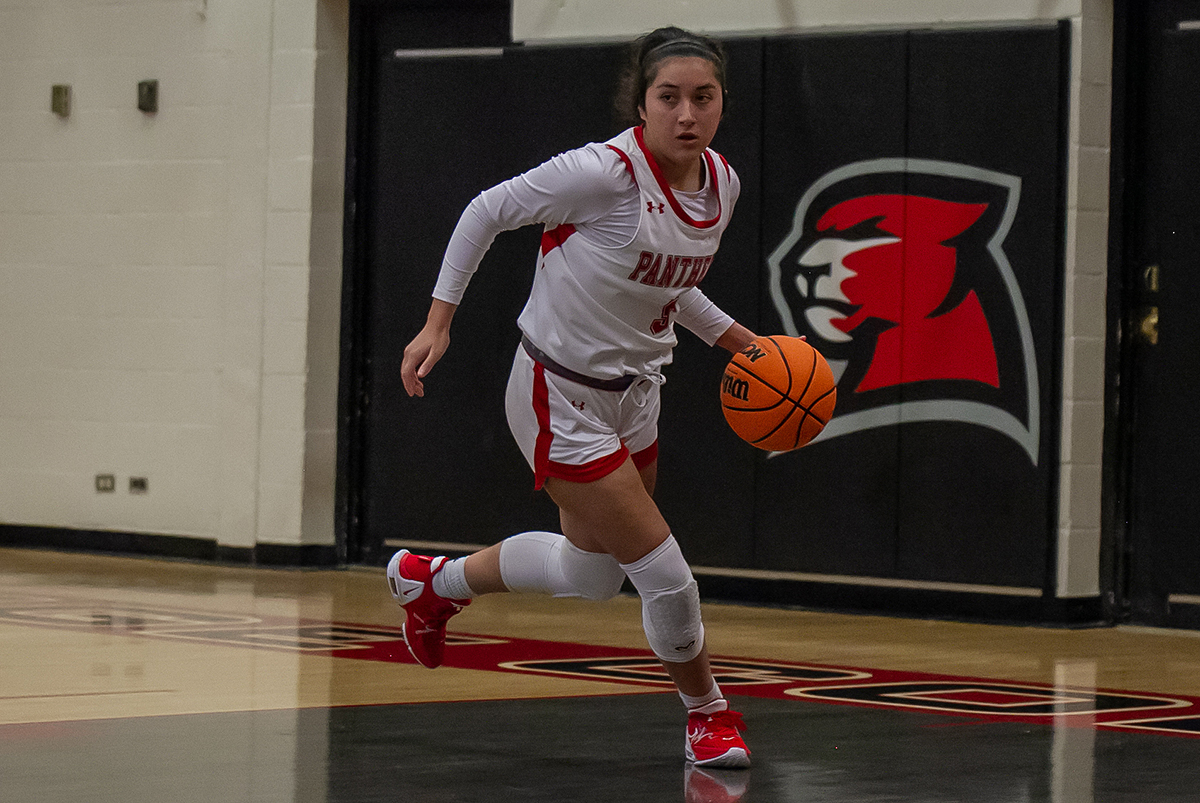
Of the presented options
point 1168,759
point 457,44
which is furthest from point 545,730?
point 457,44

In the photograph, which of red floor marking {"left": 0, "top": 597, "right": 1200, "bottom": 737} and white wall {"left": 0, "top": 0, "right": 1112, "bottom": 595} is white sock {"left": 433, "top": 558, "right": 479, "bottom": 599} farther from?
white wall {"left": 0, "top": 0, "right": 1112, "bottom": 595}

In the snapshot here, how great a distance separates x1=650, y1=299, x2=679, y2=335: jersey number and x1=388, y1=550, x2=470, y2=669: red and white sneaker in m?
0.87

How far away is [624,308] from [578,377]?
18 centimetres

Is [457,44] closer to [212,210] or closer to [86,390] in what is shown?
[212,210]

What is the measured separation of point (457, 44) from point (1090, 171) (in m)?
3.15

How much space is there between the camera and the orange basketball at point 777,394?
4504 millimetres

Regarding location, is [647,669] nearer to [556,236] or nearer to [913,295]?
[556,236]

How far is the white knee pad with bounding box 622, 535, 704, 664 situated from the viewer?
4203mm

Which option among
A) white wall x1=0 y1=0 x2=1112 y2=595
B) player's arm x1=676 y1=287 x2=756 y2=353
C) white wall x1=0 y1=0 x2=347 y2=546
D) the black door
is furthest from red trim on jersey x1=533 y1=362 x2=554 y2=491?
white wall x1=0 y1=0 x2=347 y2=546

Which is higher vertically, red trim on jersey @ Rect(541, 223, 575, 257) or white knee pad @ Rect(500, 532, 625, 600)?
red trim on jersey @ Rect(541, 223, 575, 257)

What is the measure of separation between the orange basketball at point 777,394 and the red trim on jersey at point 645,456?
0.19m

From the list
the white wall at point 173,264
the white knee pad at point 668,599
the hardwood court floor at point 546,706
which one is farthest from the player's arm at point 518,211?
the white wall at point 173,264

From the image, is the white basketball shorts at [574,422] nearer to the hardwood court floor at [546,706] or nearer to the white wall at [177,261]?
the hardwood court floor at [546,706]

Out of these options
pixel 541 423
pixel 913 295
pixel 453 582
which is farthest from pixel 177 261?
pixel 541 423
